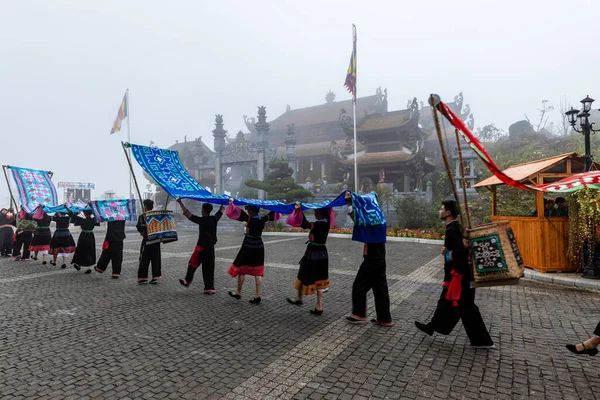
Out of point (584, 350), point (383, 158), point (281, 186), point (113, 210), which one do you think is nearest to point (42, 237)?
point (113, 210)

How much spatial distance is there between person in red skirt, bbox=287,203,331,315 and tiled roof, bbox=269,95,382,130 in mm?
36897

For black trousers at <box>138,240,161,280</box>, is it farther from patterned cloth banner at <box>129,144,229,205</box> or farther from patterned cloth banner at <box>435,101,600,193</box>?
patterned cloth banner at <box>435,101,600,193</box>

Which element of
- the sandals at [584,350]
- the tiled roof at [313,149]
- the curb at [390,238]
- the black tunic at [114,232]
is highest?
the tiled roof at [313,149]

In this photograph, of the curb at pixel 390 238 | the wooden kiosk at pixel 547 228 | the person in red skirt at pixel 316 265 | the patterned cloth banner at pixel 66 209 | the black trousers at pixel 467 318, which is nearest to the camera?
the black trousers at pixel 467 318

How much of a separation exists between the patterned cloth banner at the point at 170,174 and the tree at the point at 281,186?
50.6ft

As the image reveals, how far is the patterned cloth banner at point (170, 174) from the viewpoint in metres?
5.64

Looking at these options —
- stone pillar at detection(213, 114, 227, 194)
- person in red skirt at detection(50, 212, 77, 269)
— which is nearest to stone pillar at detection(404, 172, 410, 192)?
stone pillar at detection(213, 114, 227, 194)

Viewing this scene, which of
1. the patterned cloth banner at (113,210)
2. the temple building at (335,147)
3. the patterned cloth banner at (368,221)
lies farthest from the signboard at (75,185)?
the patterned cloth banner at (368,221)

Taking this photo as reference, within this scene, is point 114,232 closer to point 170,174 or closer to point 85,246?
point 85,246

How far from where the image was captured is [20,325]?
4.71m

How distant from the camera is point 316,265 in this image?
5266 mm

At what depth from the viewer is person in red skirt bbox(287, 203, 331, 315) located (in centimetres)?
526

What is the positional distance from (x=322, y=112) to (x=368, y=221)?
4127 centimetres

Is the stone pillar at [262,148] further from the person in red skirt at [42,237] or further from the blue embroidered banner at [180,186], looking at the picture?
the blue embroidered banner at [180,186]
